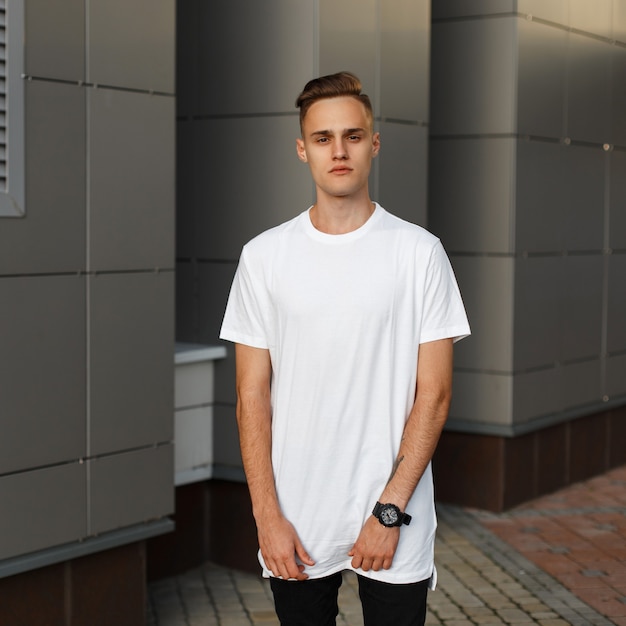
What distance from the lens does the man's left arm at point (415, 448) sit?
3.15 meters

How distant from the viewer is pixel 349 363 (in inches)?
125

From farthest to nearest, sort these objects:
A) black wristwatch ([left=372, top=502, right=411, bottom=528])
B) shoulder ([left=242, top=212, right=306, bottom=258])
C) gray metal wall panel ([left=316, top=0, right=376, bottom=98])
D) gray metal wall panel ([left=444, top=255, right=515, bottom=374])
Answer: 1. gray metal wall panel ([left=444, top=255, right=515, bottom=374])
2. gray metal wall panel ([left=316, top=0, right=376, bottom=98])
3. shoulder ([left=242, top=212, right=306, bottom=258])
4. black wristwatch ([left=372, top=502, right=411, bottom=528])

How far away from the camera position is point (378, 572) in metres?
3.22

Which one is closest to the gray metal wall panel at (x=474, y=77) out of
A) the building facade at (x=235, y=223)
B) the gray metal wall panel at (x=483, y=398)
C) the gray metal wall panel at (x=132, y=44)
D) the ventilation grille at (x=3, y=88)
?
the building facade at (x=235, y=223)

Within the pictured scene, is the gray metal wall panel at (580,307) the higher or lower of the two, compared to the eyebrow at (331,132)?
lower

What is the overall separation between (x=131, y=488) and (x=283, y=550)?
256 centimetres

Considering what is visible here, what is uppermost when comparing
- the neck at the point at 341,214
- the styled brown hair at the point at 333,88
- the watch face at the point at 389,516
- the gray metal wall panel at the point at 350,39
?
the gray metal wall panel at the point at 350,39

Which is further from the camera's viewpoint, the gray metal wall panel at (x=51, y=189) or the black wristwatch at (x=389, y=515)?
the gray metal wall panel at (x=51, y=189)

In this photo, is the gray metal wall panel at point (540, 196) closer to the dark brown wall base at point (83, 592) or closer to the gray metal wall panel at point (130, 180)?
the gray metal wall panel at point (130, 180)

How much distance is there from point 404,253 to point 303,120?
0.46 metres

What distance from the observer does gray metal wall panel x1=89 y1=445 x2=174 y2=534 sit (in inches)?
215

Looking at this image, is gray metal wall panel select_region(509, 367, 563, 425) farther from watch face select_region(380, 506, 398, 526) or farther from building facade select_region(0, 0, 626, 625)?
watch face select_region(380, 506, 398, 526)

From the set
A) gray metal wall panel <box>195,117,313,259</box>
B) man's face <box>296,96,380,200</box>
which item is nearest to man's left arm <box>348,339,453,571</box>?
man's face <box>296,96,380,200</box>

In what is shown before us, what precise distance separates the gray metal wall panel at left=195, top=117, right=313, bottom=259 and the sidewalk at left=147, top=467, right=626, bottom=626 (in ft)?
6.54
